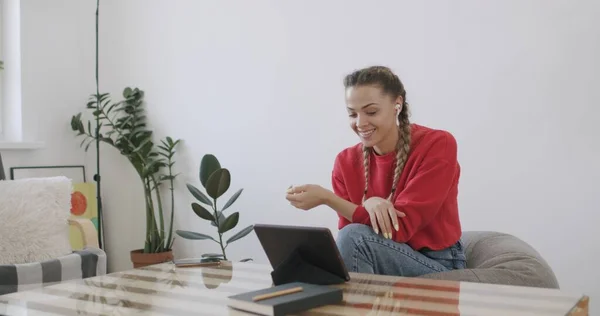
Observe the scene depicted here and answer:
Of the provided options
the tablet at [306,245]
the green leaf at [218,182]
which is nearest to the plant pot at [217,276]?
the tablet at [306,245]

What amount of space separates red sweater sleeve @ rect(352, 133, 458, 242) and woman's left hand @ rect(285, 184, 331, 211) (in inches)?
4.5

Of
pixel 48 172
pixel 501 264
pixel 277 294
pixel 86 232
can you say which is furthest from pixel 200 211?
pixel 277 294

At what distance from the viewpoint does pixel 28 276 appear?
7.25 feet

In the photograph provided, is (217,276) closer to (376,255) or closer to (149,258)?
(376,255)

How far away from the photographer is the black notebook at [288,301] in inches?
45.5

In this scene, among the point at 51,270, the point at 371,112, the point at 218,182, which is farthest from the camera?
the point at 218,182

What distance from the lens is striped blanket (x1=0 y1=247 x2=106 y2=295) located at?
215 cm

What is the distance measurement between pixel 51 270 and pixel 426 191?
137 centimetres

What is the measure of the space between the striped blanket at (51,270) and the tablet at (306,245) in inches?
43.0

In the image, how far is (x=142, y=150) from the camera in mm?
3514

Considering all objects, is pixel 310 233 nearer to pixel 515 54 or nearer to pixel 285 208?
pixel 515 54

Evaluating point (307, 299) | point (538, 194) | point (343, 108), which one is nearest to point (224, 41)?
point (343, 108)

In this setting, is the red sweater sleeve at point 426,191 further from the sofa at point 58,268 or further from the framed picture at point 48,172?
the framed picture at point 48,172

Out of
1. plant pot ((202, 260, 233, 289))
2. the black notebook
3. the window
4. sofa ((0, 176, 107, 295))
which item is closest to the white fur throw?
sofa ((0, 176, 107, 295))
